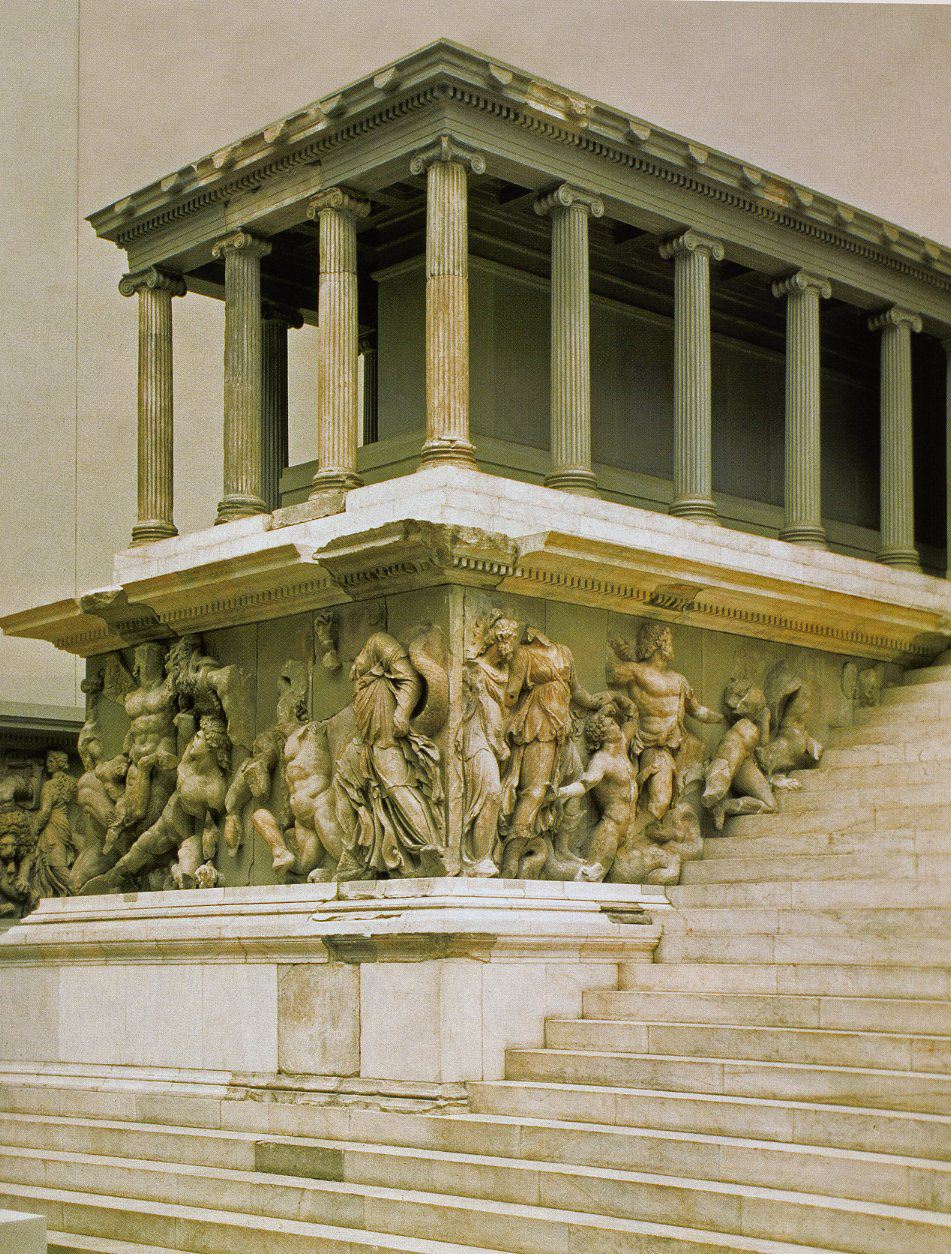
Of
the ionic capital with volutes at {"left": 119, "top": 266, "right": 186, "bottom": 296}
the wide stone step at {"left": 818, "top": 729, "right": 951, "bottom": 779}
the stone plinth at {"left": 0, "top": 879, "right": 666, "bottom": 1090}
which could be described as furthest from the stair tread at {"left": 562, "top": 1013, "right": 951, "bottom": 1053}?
the ionic capital with volutes at {"left": 119, "top": 266, "right": 186, "bottom": 296}

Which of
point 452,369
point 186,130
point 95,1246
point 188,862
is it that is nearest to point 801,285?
point 452,369

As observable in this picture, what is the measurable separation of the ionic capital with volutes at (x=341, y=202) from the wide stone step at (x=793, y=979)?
722 centimetres

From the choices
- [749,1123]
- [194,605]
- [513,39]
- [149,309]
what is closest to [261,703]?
[194,605]

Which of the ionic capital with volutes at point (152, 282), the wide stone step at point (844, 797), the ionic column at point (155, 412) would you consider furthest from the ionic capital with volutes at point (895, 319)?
the ionic column at point (155, 412)

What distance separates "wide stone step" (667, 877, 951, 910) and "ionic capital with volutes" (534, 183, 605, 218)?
610 cm

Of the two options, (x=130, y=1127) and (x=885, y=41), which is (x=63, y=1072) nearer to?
(x=130, y=1127)

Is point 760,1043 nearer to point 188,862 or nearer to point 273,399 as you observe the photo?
point 188,862

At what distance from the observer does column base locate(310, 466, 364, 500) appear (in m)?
18.0

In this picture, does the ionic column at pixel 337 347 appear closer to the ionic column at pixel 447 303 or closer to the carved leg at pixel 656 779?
the ionic column at pixel 447 303

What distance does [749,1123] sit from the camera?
41.6ft

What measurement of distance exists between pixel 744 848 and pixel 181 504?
1378 cm

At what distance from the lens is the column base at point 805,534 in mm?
20250

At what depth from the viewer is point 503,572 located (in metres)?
16.3

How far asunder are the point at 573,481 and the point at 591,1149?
22.0 ft
